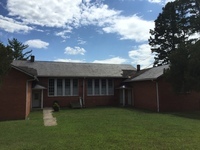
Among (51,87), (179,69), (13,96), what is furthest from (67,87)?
(179,69)

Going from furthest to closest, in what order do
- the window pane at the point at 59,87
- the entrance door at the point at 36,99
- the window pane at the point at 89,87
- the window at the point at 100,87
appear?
the window at the point at 100,87, the window pane at the point at 89,87, the window pane at the point at 59,87, the entrance door at the point at 36,99

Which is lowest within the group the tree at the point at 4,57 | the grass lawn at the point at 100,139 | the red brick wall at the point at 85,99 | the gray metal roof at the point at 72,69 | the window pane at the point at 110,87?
the grass lawn at the point at 100,139

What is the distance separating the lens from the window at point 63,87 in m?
22.1

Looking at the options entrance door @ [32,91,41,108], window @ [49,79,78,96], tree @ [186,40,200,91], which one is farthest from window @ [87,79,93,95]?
tree @ [186,40,200,91]

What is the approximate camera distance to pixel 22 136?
8.55 m

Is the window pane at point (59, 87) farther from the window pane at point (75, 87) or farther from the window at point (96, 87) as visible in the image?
the window at point (96, 87)

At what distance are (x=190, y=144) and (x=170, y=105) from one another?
478 inches

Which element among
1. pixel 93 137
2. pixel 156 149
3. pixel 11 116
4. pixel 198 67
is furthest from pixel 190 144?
pixel 11 116

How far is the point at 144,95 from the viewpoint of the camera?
20391 mm

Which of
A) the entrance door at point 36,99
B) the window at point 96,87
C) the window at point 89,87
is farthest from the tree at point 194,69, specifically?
the entrance door at point 36,99

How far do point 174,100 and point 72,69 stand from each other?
468 inches

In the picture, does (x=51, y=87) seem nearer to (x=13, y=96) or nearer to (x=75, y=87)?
(x=75, y=87)

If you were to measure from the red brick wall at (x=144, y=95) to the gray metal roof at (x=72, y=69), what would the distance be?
3.73 meters

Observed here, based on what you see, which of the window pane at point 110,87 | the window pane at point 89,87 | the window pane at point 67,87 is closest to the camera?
the window pane at point 67,87
